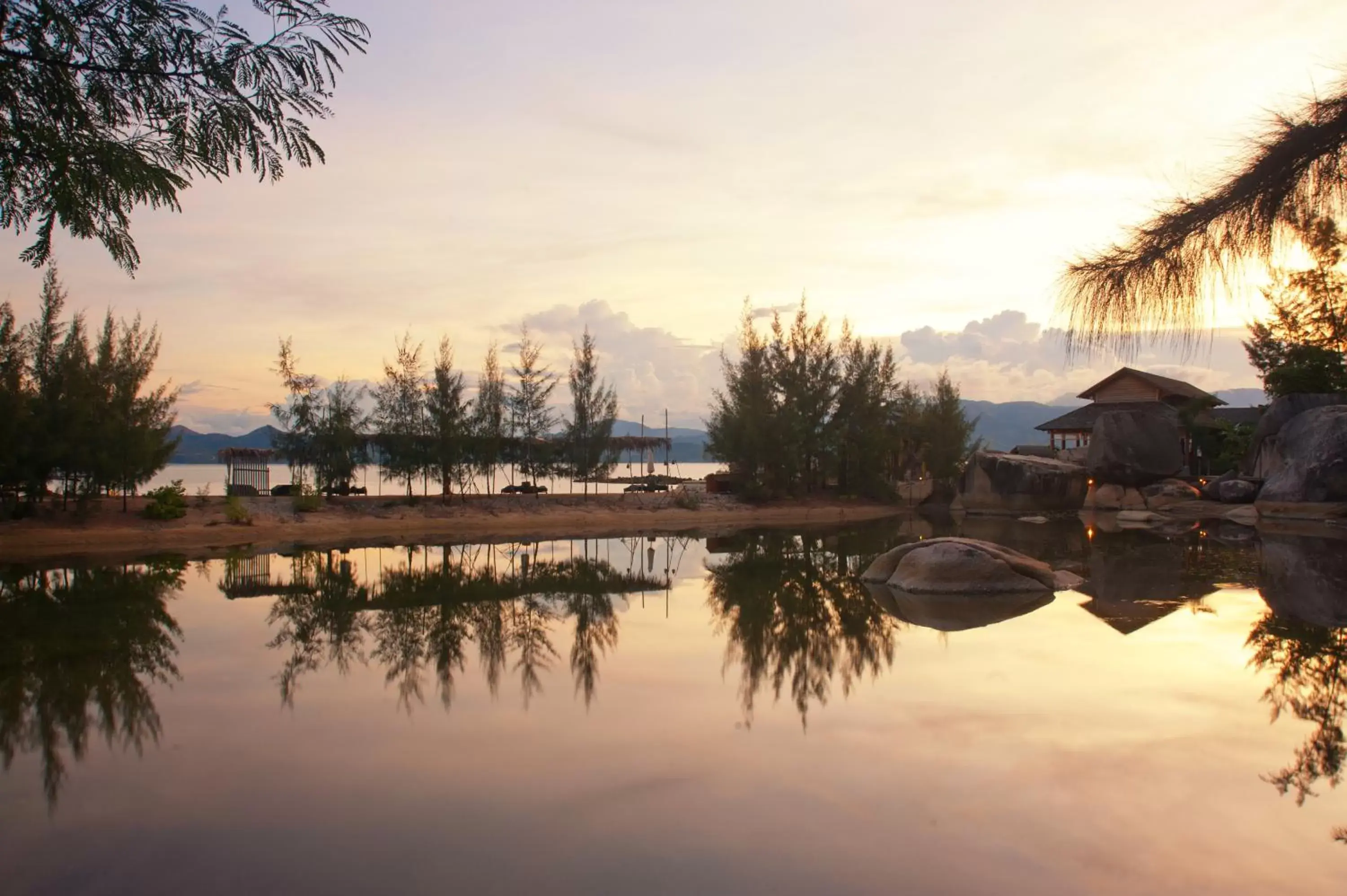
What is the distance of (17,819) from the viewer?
5246 mm

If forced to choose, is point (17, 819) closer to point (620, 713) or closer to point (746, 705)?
point (620, 713)

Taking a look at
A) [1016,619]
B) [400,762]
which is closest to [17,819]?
[400,762]

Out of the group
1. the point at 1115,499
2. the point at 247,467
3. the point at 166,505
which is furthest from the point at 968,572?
the point at 247,467

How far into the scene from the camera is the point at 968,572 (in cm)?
1362

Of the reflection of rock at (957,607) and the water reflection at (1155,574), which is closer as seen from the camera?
the reflection of rock at (957,607)

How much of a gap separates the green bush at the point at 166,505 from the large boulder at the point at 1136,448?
94.7 ft

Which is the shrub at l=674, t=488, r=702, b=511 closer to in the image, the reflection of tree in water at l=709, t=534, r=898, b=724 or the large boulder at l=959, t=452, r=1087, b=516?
the large boulder at l=959, t=452, r=1087, b=516

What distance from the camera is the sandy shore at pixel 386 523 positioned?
71.1 ft

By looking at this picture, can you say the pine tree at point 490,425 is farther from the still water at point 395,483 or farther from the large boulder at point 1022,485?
the large boulder at point 1022,485

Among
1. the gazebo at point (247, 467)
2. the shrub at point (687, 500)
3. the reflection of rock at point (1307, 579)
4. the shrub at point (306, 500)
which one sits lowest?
the reflection of rock at point (1307, 579)

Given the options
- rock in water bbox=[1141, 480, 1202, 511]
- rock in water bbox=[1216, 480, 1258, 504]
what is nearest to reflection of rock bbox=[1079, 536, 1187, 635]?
rock in water bbox=[1216, 480, 1258, 504]

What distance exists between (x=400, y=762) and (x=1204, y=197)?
5.52 meters

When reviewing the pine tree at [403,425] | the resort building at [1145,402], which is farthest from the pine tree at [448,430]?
the resort building at [1145,402]

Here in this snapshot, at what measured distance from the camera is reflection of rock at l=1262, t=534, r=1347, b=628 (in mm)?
11430
